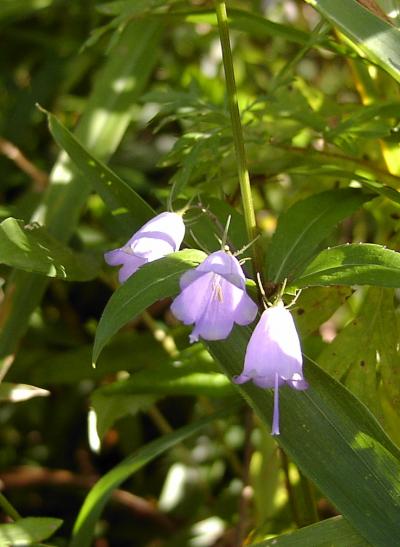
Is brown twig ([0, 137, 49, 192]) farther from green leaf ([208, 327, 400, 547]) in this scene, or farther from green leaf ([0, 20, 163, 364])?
green leaf ([208, 327, 400, 547])

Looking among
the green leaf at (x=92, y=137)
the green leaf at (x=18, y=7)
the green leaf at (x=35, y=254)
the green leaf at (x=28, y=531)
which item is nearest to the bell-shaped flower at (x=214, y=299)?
the green leaf at (x=35, y=254)

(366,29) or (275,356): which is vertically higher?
(366,29)

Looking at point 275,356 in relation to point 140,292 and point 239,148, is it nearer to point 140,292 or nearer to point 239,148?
point 140,292

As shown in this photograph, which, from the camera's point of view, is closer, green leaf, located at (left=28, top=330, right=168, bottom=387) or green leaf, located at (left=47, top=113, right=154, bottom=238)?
green leaf, located at (left=47, top=113, right=154, bottom=238)

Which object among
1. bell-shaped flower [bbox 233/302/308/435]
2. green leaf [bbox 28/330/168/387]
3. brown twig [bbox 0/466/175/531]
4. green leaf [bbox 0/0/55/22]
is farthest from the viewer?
green leaf [bbox 0/0/55/22]

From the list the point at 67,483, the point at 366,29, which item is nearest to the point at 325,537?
the point at 366,29

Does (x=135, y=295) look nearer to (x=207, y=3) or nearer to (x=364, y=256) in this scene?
(x=364, y=256)

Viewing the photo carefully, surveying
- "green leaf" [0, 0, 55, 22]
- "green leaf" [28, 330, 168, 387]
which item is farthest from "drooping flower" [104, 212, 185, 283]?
"green leaf" [0, 0, 55, 22]
